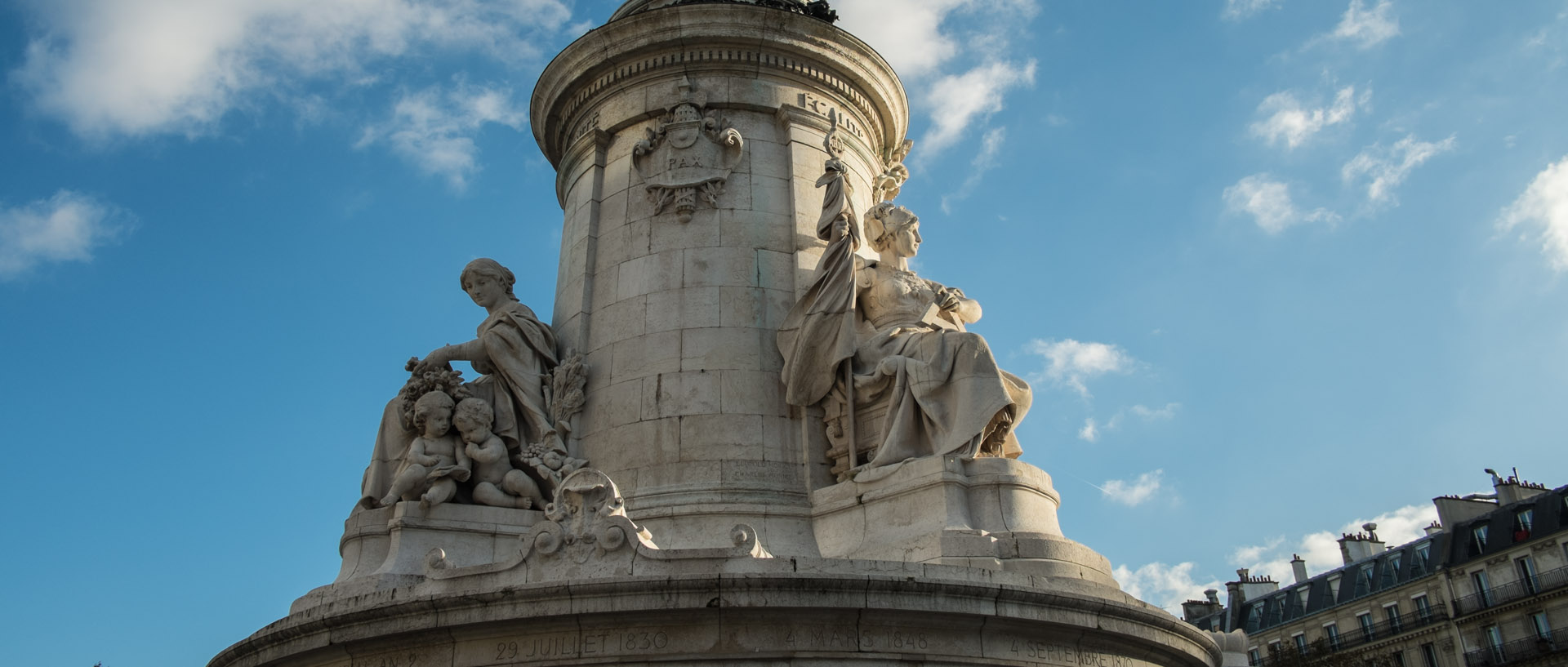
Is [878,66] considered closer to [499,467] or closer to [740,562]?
[499,467]

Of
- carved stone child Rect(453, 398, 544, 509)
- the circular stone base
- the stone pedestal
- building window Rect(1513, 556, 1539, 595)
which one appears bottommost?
the circular stone base

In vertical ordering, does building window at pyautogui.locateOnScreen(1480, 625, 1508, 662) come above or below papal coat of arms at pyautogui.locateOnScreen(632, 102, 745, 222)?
below

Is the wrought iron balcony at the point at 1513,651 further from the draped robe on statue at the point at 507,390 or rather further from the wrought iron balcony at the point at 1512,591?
the draped robe on statue at the point at 507,390

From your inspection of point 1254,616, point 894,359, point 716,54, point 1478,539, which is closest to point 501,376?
point 894,359

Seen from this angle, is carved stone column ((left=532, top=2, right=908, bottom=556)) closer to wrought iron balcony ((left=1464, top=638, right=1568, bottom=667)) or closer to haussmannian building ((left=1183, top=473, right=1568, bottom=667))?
haussmannian building ((left=1183, top=473, right=1568, bottom=667))

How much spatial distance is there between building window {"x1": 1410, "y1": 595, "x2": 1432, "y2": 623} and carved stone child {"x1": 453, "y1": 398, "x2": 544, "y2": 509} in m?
35.3

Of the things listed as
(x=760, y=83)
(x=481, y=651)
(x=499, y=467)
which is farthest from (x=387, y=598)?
(x=760, y=83)

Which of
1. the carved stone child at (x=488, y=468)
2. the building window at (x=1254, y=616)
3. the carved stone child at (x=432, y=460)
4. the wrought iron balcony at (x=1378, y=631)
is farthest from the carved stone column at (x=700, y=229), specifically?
the building window at (x=1254, y=616)

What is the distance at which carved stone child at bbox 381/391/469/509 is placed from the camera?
11766 mm

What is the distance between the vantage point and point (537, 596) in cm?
921

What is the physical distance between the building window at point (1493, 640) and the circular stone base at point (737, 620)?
105ft

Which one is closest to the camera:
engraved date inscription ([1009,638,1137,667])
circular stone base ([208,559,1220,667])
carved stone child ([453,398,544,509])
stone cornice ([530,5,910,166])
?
circular stone base ([208,559,1220,667])

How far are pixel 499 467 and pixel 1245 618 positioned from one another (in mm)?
42399

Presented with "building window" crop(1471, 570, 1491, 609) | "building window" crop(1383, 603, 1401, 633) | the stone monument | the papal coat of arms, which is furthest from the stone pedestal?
"building window" crop(1383, 603, 1401, 633)
